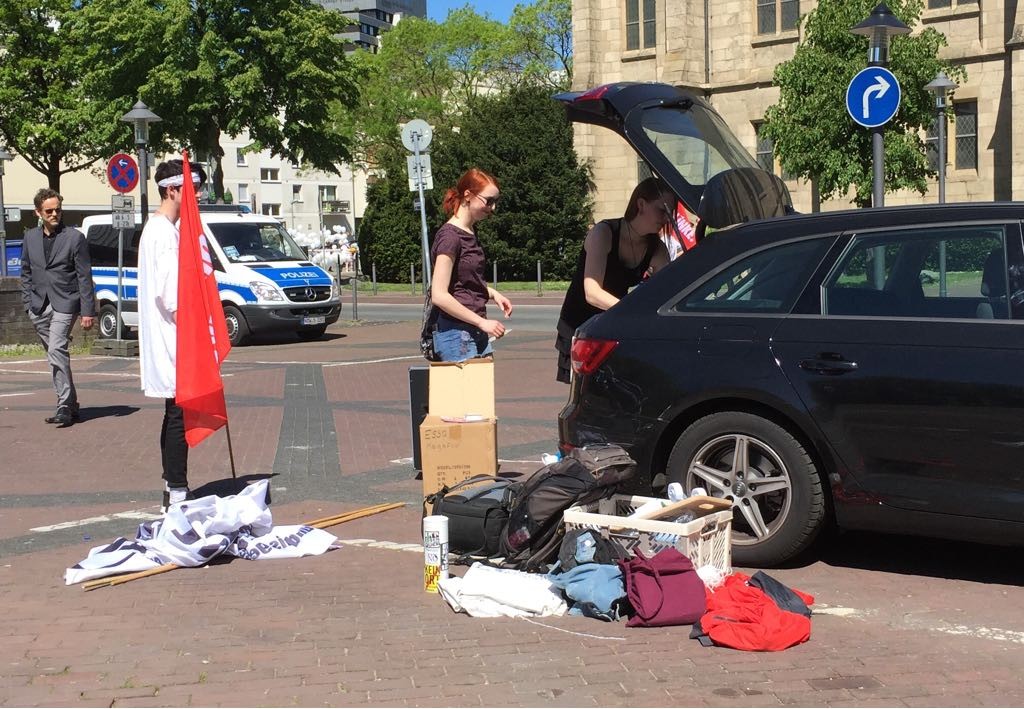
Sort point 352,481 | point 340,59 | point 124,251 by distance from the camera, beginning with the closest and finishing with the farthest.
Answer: point 352,481 < point 124,251 < point 340,59

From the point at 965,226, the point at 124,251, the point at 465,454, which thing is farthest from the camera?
the point at 124,251

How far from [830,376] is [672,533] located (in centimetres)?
103

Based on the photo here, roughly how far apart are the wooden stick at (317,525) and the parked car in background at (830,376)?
1.59 meters

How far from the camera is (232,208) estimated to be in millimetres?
23969

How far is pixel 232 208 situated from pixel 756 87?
24639mm

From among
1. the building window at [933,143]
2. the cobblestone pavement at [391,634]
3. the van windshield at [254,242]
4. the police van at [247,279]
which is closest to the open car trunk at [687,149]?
the cobblestone pavement at [391,634]

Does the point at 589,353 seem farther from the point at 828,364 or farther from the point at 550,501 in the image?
the point at 828,364

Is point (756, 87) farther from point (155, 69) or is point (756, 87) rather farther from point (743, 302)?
point (743, 302)

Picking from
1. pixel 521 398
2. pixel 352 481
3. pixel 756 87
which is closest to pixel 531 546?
pixel 352 481

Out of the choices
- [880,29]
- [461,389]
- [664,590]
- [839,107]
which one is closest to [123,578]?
[461,389]

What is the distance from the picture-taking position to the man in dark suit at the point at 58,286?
1149 cm

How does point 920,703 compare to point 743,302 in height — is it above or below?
below

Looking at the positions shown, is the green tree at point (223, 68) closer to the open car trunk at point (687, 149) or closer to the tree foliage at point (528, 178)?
the tree foliage at point (528, 178)

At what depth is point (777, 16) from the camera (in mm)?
43094
